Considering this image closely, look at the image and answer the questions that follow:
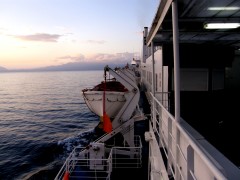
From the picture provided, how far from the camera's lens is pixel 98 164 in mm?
13250

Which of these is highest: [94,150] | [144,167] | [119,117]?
[119,117]

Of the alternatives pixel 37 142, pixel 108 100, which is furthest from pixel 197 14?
pixel 37 142

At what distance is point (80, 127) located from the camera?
3438 cm

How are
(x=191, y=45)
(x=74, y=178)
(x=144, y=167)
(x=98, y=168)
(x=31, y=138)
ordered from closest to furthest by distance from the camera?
(x=191, y=45)
(x=74, y=178)
(x=98, y=168)
(x=144, y=167)
(x=31, y=138)

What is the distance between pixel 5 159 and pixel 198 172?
22.4 meters

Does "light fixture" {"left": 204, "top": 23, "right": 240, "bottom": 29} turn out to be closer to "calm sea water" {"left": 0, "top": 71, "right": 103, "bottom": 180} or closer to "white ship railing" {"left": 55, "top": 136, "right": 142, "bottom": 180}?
"white ship railing" {"left": 55, "top": 136, "right": 142, "bottom": 180}

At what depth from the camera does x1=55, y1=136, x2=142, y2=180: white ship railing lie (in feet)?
39.2

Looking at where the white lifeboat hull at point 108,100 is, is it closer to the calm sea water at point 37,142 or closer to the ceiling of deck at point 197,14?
the calm sea water at point 37,142

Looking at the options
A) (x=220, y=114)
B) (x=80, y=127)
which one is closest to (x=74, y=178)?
(x=220, y=114)

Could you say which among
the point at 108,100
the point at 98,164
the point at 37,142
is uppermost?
the point at 108,100

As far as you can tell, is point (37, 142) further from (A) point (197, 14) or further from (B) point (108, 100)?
(A) point (197, 14)

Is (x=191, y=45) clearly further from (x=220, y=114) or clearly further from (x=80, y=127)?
(x=80, y=127)

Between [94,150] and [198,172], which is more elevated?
[198,172]

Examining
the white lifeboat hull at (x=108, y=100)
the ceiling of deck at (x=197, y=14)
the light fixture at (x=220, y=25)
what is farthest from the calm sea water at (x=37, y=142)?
the light fixture at (x=220, y=25)
